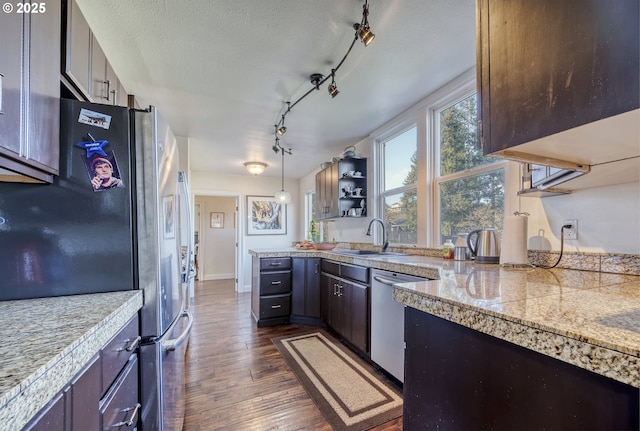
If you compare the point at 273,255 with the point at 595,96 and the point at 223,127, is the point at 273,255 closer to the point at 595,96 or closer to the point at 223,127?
the point at 223,127

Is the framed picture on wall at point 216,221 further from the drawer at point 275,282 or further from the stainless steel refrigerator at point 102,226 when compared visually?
the stainless steel refrigerator at point 102,226

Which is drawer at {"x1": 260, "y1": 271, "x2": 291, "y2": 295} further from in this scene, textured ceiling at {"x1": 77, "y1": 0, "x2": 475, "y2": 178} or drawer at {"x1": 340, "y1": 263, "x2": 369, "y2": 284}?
textured ceiling at {"x1": 77, "y1": 0, "x2": 475, "y2": 178}

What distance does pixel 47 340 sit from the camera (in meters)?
0.63

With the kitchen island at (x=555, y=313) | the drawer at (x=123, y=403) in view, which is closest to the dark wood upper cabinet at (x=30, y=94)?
the drawer at (x=123, y=403)

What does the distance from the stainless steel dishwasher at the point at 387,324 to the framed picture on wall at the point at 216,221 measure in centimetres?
552

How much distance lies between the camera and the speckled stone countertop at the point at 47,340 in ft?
1.49

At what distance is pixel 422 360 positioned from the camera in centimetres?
92

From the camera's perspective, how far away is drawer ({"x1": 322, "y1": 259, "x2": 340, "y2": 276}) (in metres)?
2.86

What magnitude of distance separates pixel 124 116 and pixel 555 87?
1505 millimetres

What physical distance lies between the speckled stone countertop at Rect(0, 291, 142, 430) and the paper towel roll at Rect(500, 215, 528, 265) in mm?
1971

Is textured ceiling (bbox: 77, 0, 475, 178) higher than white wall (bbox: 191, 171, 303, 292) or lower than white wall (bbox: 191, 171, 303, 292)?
higher

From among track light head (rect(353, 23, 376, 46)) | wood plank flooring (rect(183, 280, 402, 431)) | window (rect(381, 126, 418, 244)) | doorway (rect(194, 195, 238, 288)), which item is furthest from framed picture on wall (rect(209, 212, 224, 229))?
track light head (rect(353, 23, 376, 46))

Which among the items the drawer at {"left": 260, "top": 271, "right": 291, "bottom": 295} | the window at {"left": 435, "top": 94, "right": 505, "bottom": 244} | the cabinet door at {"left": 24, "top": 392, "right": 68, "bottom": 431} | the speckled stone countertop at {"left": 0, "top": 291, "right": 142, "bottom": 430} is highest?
the window at {"left": 435, "top": 94, "right": 505, "bottom": 244}

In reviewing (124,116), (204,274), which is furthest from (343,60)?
(204,274)
